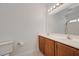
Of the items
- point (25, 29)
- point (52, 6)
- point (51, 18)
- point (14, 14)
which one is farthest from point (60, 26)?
point (14, 14)

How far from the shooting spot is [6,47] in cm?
242

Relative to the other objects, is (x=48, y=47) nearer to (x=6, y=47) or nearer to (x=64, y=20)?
(x=64, y=20)

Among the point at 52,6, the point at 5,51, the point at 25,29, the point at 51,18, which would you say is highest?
the point at 52,6

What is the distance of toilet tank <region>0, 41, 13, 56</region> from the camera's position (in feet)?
7.70

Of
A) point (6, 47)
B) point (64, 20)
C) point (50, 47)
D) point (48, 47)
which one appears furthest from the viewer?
point (6, 47)

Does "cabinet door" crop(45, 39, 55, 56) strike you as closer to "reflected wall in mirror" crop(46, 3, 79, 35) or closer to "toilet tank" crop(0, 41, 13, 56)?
"reflected wall in mirror" crop(46, 3, 79, 35)

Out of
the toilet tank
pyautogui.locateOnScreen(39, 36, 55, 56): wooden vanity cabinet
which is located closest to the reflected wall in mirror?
pyautogui.locateOnScreen(39, 36, 55, 56): wooden vanity cabinet

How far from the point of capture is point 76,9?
185 cm

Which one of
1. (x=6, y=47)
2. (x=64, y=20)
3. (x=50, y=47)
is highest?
(x=64, y=20)

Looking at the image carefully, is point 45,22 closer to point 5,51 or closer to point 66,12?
point 66,12

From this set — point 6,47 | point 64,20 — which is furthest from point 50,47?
point 6,47

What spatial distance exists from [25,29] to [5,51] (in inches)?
24.3

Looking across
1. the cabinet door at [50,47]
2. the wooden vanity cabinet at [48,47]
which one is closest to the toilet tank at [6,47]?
the wooden vanity cabinet at [48,47]

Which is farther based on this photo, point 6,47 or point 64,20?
point 6,47
